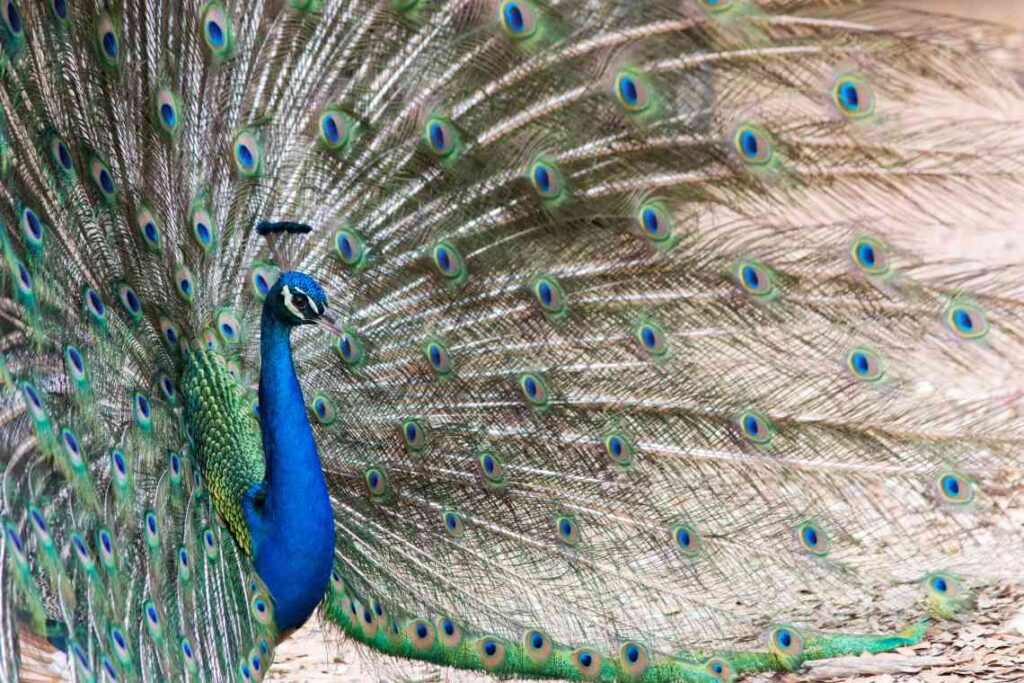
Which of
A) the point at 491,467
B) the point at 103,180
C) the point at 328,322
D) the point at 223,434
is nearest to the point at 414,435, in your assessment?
the point at 491,467

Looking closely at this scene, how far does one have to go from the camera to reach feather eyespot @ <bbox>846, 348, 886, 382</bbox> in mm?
2887

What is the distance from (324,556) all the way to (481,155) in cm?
95

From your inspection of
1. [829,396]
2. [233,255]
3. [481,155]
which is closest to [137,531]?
[233,255]

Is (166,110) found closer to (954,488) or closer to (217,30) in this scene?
(217,30)

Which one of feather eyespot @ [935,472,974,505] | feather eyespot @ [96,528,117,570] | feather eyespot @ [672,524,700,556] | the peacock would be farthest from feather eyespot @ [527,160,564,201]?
feather eyespot @ [96,528,117,570]

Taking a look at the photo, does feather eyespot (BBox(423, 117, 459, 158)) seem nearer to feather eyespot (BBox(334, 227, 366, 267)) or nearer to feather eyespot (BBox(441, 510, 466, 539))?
feather eyespot (BBox(334, 227, 366, 267))

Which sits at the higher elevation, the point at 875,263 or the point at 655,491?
the point at 875,263

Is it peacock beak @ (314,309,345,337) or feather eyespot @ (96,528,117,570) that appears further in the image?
peacock beak @ (314,309,345,337)

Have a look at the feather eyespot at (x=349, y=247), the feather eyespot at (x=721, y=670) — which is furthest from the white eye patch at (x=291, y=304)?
the feather eyespot at (x=721, y=670)

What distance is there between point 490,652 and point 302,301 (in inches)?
41.6

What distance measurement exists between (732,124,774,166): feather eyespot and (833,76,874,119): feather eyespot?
16 cm

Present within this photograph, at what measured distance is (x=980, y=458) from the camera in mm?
2881

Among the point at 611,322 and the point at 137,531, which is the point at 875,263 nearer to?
the point at 611,322

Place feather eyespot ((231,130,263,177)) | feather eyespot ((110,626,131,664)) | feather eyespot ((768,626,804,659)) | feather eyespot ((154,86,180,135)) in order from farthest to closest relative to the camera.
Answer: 1. feather eyespot ((768,626,804,659))
2. feather eyespot ((231,130,263,177))
3. feather eyespot ((154,86,180,135))
4. feather eyespot ((110,626,131,664))
